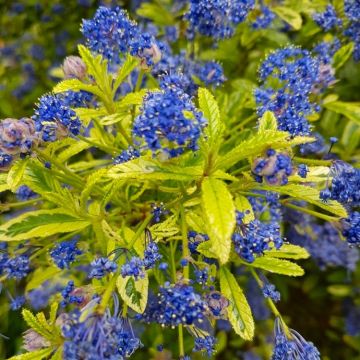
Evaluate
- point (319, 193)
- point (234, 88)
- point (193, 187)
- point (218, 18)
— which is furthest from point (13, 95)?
point (319, 193)

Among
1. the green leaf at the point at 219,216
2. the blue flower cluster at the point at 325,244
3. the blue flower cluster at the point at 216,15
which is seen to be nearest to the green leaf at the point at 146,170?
the green leaf at the point at 219,216

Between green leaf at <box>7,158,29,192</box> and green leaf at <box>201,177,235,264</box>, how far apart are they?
51cm

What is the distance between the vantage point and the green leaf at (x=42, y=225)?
1658 mm

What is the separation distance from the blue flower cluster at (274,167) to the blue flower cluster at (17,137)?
61cm

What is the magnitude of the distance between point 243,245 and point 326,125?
5.34ft

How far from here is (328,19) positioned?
2.37 metres

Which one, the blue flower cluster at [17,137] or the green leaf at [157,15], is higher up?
the green leaf at [157,15]

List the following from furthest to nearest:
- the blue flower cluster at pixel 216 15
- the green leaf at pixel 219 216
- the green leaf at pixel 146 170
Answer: the blue flower cluster at pixel 216 15, the green leaf at pixel 146 170, the green leaf at pixel 219 216

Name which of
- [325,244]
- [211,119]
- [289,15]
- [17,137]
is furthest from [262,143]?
[325,244]

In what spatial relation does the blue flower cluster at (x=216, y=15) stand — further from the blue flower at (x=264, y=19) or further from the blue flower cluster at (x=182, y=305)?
the blue flower cluster at (x=182, y=305)

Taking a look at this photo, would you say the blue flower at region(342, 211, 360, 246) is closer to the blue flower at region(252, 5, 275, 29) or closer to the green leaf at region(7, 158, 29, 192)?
the green leaf at region(7, 158, 29, 192)

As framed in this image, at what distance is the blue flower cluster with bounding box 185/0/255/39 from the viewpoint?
204 centimetres

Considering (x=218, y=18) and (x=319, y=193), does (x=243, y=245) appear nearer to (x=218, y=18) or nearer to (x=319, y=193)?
(x=319, y=193)

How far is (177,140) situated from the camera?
4.25 feet
